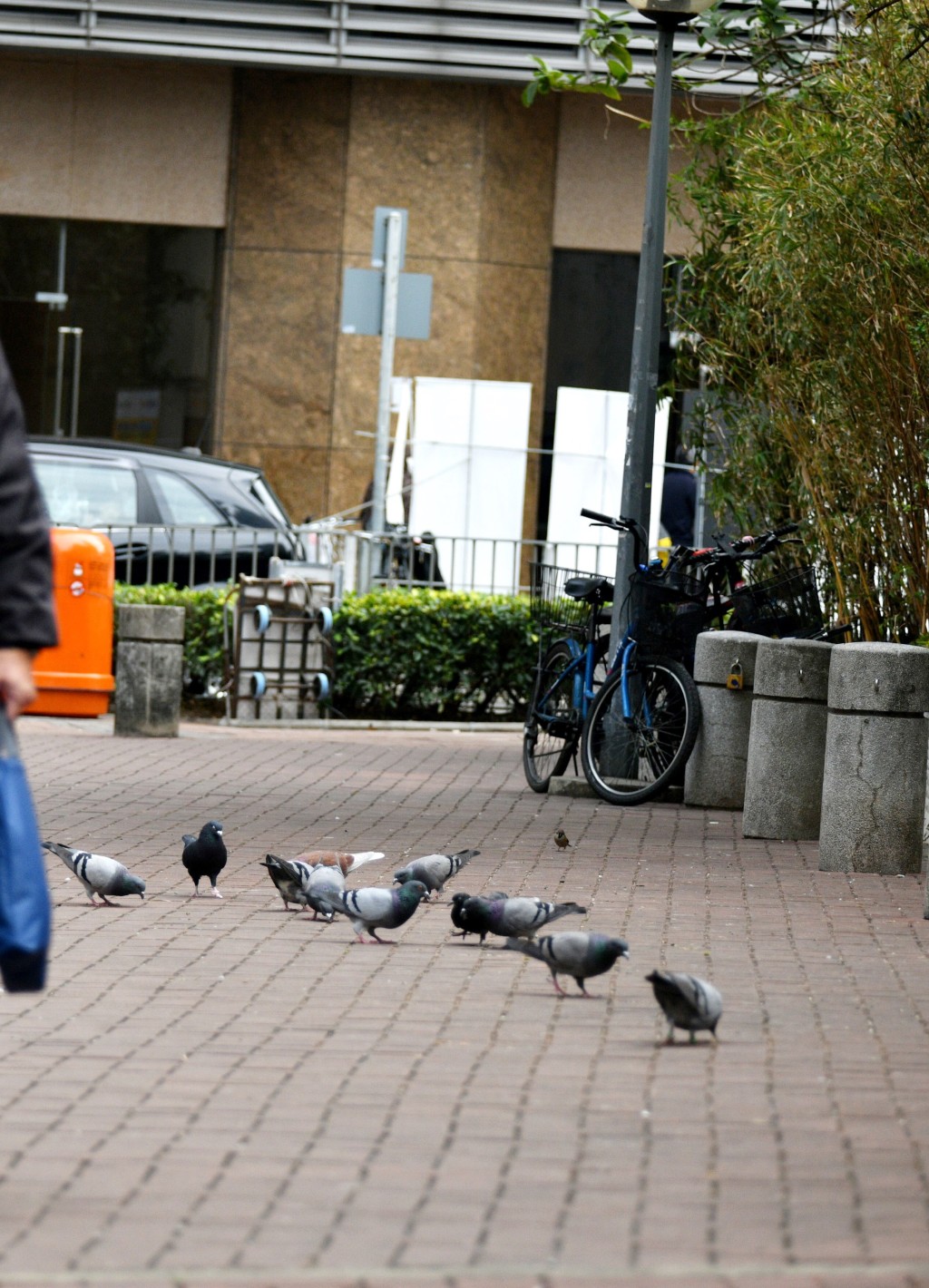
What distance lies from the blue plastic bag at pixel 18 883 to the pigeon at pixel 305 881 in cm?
331

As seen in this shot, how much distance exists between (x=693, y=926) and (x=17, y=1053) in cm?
290

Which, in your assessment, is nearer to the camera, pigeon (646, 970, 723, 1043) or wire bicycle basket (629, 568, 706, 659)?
pigeon (646, 970, 723, 1043)

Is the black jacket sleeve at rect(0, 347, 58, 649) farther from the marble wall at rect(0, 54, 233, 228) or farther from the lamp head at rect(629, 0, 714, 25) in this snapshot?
the marble wall at rect(0, 54, 233, 228)

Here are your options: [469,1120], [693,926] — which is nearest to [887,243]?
[693,926]

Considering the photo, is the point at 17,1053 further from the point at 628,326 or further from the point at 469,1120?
the point at 628,326

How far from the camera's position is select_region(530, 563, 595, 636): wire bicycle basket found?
12086 mm

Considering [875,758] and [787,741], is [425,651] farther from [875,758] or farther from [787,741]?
[875,758]

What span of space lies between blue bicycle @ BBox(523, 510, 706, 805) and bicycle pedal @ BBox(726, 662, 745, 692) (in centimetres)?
21

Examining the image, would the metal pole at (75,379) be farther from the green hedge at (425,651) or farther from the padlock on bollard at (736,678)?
the padlock on bollard at (736,678)

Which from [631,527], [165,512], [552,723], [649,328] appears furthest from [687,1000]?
[165,512]

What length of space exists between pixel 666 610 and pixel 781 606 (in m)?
0.61

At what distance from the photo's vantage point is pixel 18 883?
4.06 metres

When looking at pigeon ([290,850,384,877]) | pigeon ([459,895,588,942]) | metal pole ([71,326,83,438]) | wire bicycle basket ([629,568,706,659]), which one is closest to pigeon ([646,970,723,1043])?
pigeon ([459,895,588,942])

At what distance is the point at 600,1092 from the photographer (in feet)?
17.0
